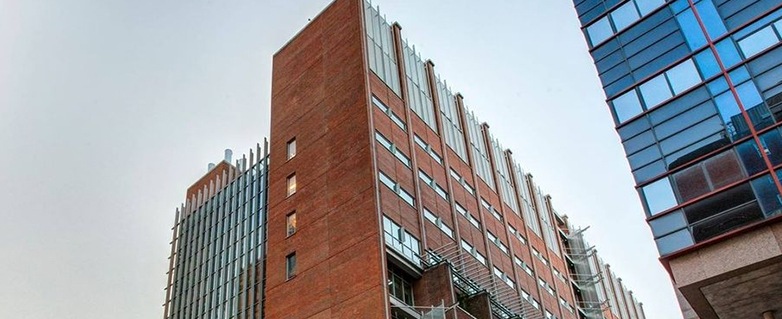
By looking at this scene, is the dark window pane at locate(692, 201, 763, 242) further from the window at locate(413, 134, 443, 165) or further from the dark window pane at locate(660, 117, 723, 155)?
the window at locate(413, 134, 443, 165)

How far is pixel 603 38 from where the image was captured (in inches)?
1453

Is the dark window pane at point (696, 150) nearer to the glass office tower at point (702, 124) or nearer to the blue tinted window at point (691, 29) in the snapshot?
the glass office tower at point (702, 124)

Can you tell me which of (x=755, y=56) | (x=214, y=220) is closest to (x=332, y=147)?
(x=755, y=56)

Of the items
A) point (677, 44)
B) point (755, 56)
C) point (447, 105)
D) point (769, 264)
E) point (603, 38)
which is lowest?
point (769, 264)

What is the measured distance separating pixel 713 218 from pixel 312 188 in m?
22.0

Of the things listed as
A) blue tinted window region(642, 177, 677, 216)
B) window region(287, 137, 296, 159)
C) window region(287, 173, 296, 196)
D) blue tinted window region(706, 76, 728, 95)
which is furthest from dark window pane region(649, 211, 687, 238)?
window region(287, 137, 296, 159)

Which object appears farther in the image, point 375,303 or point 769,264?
point 375,303

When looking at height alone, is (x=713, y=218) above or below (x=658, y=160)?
below

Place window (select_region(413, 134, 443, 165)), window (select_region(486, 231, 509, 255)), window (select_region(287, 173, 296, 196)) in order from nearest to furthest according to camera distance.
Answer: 1. window (select_region(287, 173, 296, 196))
2. window (select_region(413, 134, 443, 165))
3. window (select_region(486, 231, 509, 255))

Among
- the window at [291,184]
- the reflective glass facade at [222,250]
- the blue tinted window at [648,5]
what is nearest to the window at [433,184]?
the window at [291,184]

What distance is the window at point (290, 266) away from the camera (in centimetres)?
3990

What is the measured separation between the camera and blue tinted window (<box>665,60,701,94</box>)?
3231cm

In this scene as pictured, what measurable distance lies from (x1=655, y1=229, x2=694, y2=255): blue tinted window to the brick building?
11465 millimetres

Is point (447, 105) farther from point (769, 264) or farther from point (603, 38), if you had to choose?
point (769, 264)
